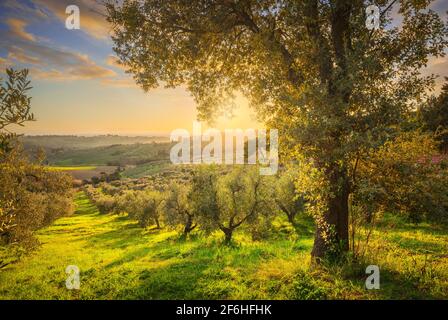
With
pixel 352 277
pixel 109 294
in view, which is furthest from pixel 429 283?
pixel 109 294

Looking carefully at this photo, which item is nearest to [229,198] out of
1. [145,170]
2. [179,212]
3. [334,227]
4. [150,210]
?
[179,212]

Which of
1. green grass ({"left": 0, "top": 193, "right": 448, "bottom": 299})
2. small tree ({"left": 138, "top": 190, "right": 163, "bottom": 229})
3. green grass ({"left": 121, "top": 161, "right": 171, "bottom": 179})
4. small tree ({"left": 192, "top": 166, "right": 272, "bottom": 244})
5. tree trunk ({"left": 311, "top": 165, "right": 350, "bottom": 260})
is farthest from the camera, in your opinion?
green grass ({"left": 121, "top": 161, "right": 171, "bottom": 179})

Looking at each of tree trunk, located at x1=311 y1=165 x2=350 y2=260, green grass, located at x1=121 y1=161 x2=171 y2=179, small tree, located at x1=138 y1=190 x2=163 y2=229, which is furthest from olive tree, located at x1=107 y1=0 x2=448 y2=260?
green grass, located at x1=121 y1=161 x2=171 y2=179

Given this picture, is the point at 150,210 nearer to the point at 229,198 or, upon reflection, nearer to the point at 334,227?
the point at 229,198

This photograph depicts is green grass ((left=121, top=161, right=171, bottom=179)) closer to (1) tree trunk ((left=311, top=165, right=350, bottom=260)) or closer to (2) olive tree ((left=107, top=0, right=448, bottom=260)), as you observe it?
(2) olive tree ((left=107, top=0, right=448, bottom=260))

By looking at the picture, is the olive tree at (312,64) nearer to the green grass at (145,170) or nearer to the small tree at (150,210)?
the small tree at (150,210)

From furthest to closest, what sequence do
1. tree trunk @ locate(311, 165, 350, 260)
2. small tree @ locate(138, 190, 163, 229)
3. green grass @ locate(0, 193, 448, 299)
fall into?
1. small tree @ locate(138, 190, 163, 229)
2. tree trunk @ locate(311, 165, 350, 260)
3. green grass @ locate(0, 193, 448, 299)

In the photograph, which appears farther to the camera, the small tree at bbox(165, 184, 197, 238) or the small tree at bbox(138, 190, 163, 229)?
the small tree at bbox(138, 190, 163, 229)

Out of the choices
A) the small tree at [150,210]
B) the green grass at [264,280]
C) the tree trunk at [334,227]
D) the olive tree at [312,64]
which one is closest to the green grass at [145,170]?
the small tree at [150,210]

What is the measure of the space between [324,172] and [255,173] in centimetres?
2101

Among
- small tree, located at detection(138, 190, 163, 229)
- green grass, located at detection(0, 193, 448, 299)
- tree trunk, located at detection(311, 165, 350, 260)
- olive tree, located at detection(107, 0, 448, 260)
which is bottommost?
small tree, located at detection(138, 190, 163, 229)

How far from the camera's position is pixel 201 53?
1567 centimetres

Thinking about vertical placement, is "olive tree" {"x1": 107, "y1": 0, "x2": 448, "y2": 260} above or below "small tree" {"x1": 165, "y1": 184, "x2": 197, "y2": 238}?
above

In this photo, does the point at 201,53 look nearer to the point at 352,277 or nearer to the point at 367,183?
the point at 367,183
